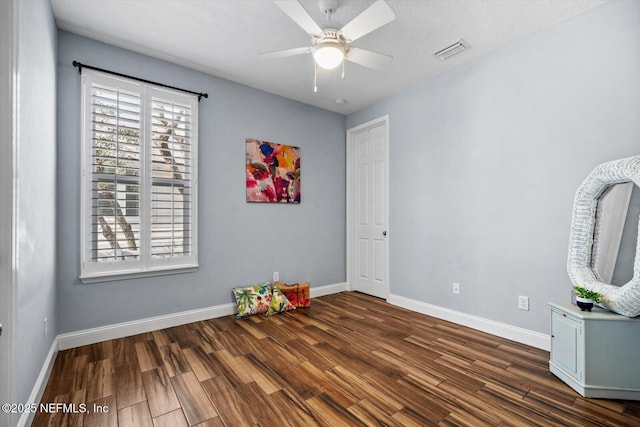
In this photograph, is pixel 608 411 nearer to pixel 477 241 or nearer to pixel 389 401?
pixel 389 401

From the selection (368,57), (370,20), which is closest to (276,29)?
(368,57)

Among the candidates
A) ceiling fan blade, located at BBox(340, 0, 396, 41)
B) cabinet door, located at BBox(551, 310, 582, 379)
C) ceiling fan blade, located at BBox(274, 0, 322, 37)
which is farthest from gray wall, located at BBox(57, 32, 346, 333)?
cabinet door, located at BBox(551, 310, 582, 379)

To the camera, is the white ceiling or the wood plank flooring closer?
the wood plank flooring

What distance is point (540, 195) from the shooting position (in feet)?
8.46

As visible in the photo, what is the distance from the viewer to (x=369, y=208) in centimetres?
437

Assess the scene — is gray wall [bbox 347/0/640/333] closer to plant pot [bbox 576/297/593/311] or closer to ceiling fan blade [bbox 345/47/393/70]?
plant pot [bbox 576/297/593/311]

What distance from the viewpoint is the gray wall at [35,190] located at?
4.87ft

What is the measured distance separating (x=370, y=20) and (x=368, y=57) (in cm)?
42

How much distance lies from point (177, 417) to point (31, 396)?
33.3 inches

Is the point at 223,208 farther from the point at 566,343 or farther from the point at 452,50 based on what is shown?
the point at 566,343

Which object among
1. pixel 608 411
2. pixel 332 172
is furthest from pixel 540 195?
pixel 332 172

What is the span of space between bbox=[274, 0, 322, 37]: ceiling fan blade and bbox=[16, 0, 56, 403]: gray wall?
1.35 meters

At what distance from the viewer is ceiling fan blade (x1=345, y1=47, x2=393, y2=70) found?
2183 millimetres

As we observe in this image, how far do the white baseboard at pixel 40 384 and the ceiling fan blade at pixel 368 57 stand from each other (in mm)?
2978
